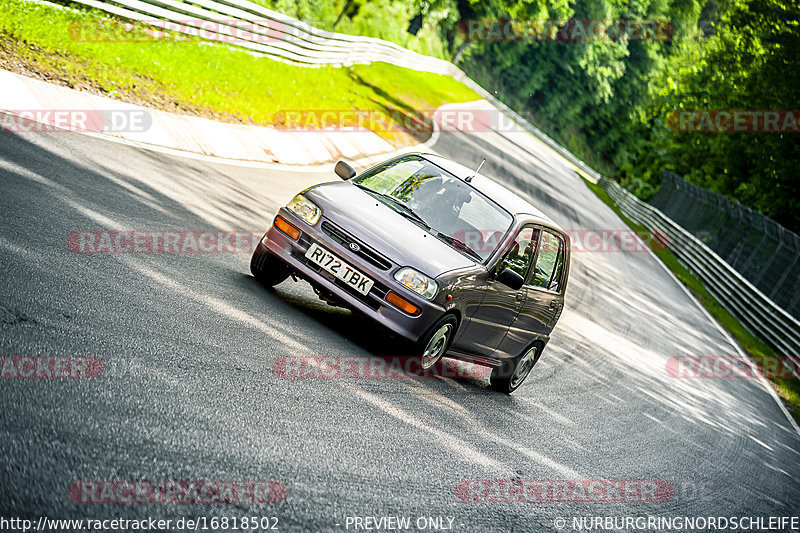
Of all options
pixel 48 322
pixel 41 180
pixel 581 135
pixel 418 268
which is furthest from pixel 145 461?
pixel 581 135

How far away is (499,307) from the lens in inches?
334

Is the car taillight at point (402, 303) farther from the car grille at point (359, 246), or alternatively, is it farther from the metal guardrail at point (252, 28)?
the metal guardrail at point (252, 28)

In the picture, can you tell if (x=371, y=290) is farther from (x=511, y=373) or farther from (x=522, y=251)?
(x=511, y=373)

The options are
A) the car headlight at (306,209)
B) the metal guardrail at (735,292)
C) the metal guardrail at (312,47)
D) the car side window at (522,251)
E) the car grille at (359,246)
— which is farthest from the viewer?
the metal guardrail at (735,292)

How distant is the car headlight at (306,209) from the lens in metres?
7.75

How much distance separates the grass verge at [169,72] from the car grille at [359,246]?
280 inches

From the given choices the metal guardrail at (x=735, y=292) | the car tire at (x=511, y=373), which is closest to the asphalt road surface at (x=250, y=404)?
the car tire at (x=511, y=373)

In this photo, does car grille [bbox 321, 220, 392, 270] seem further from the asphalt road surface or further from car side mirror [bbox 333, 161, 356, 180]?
car side mirror [bbox 333, 161, 356, 180]

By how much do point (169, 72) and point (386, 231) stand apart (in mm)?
11260

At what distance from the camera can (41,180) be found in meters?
8.68

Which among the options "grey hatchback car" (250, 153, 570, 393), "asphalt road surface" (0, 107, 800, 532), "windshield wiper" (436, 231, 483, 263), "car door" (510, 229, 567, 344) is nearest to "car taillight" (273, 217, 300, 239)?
"grey hatchback car" (250, 153, 570, 393)

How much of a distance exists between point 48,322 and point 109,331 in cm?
42

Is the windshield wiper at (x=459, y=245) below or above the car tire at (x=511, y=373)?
above

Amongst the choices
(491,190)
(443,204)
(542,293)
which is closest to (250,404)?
(443,204)
